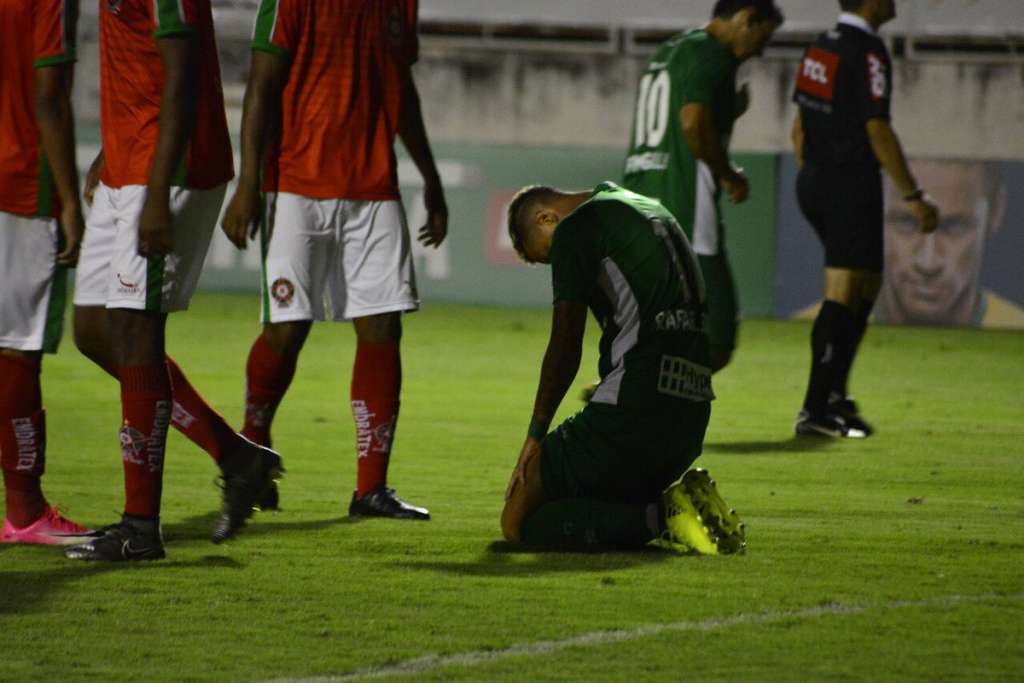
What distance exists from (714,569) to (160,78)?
2.04 metres

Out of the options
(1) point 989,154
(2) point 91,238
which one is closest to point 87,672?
(2) point 91,238

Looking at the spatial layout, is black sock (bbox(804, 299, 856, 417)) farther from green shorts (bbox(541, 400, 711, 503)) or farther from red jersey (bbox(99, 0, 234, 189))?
red jersey (bbox(99, 0, 234, 189))

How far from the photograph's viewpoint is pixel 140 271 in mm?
5027

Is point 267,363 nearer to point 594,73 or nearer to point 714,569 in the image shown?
point 714,569

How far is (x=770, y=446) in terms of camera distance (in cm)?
813

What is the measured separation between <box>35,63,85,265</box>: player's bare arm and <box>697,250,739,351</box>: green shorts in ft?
12.2

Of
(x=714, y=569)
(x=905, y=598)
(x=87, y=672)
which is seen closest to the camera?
(x=87, y=672)

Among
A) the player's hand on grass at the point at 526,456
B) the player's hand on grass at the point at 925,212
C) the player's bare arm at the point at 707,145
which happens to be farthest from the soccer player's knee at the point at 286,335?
the player's hand on grass at the point at 925,212

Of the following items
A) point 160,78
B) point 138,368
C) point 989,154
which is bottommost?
point 989,154

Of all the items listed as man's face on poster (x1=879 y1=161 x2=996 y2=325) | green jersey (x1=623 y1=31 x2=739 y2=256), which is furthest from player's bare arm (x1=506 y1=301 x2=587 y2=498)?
man's face on poster (x1=879 y1=161 x2=996 y2=325)

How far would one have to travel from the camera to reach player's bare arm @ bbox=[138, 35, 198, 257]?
16.3 ft

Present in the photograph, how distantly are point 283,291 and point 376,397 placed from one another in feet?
1.54

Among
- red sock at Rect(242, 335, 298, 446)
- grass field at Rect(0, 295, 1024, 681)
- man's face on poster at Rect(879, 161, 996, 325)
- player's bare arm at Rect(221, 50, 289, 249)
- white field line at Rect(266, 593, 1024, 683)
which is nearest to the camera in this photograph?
white field line at Rect(266, 593, 1024, 683)

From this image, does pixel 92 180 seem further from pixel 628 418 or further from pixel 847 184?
pixel 847 184
